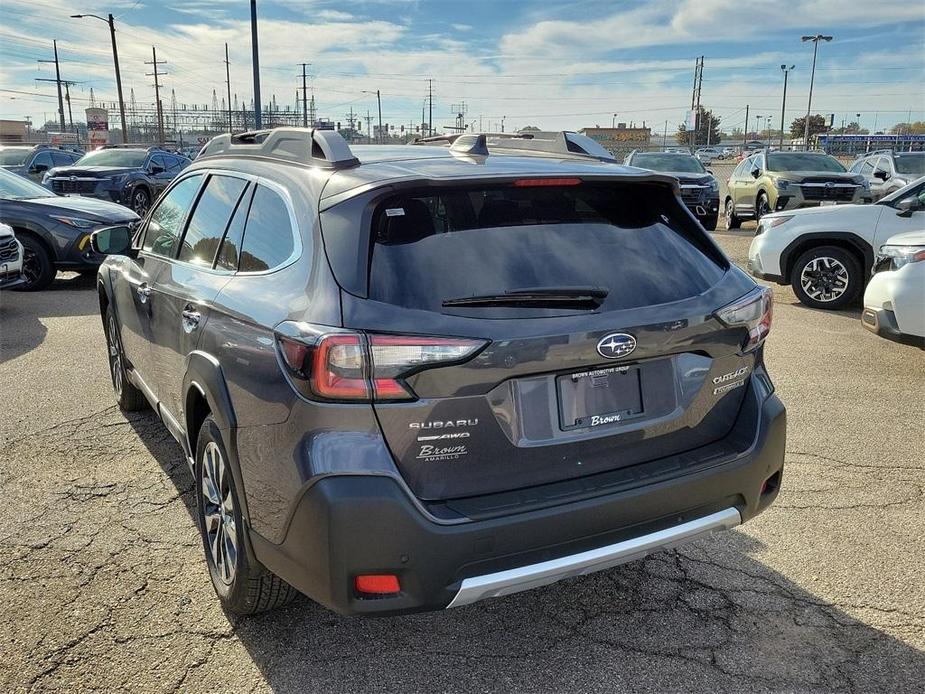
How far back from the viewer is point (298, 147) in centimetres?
311

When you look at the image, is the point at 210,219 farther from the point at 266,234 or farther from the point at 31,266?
the point at 31,266

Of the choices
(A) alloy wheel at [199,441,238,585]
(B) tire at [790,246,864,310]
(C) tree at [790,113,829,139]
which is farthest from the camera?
(C) tree at [790,113,829,139]

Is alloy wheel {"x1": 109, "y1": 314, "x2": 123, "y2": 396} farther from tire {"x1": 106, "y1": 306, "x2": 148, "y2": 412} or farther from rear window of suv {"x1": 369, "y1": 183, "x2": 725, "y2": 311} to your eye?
rear window of suv {"x1": 369, "y1": 183, "x2": 725, "y2": 311}

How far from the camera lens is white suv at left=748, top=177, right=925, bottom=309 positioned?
8844mm

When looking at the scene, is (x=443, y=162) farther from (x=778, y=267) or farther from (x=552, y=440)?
(x=778, y=267)

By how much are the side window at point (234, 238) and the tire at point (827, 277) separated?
25.9 feet

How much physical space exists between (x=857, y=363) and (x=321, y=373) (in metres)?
6.00

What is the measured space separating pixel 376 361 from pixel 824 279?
332 inches

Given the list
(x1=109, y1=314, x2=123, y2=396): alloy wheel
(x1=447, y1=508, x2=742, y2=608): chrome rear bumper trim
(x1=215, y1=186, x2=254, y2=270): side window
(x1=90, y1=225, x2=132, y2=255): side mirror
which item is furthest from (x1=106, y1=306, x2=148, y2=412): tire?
(x1=447, y1=508, x2=742, y2=608): chrome rear bumper trim

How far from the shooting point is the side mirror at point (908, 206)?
8.44 metres

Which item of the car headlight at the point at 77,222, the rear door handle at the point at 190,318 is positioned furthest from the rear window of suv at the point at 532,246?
the car headlight at the point at 77,222

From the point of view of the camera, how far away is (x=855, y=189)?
16.4 metres

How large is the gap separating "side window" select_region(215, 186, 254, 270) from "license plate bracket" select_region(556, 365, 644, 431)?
1.47 meters

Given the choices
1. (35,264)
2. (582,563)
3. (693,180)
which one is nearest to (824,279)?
(582,563)
